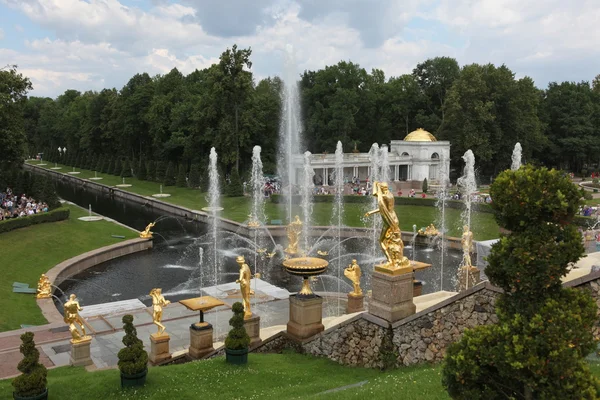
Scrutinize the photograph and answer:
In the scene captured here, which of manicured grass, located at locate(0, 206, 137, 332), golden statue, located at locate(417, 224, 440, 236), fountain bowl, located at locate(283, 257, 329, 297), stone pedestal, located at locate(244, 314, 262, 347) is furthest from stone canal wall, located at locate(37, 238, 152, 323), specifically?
golden statue, located at locate(417, 224, 440, 236)

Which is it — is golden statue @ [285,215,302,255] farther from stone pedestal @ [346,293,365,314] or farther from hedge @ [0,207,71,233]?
hedge @ [0,207,71,233]

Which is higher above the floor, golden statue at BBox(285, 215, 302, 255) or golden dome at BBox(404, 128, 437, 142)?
golden dome at BBox(404, 128, 437, 142)

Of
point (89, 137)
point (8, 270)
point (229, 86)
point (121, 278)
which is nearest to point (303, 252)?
point (121, 278)

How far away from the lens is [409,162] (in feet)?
212

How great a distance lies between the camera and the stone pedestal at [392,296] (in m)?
11.8

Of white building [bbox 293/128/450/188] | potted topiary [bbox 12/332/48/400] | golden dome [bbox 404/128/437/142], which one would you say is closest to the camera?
potted topiary [bbox 12/332/48/400]

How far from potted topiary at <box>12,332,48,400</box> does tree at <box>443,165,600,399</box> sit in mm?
7859

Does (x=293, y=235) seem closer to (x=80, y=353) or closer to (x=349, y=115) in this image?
(x=80, y=353)

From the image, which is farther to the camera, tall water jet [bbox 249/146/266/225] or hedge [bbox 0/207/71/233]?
tall water jet [bbox 249/146/266/225]

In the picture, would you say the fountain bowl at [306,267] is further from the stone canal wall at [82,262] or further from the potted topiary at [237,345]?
the stone canal wall at [82,262]

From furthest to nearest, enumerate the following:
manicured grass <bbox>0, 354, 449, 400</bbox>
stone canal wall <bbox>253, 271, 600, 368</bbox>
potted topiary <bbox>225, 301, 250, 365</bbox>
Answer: potted topiary <bbox>225, 301, 250, 365</bbox>
stone canal wall <bbox>253, 271, 600, 368</bbox>
manicured grass <bbox>0, 354, 449, 400</bbox>

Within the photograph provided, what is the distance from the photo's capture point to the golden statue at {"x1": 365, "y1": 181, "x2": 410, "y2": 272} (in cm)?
1205

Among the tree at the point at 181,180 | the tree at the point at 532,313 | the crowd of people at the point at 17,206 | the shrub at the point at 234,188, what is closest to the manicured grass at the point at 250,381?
Result: the tree at the point at 532,313

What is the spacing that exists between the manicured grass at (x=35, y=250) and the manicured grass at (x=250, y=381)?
814 centimetres
